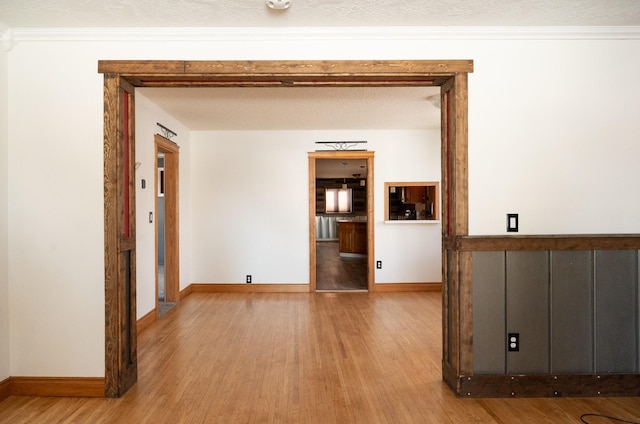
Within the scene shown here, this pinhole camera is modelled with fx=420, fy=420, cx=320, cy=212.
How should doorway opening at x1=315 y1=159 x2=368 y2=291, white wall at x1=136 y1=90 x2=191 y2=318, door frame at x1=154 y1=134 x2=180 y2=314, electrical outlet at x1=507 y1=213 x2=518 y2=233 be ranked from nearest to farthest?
1. electrical outlet at x1=507 y1=213 x2=518 y2=233
2. white wall at x1=136 y1=90 x2=191 y2=318
3. door frame at x1=154 y1=134 x2=180 y2=314
4. doorway opening at x1=315 y1=159 x2=368 y2=291

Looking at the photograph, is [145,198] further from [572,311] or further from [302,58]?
[572,311]

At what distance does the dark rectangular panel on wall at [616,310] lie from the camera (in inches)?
115

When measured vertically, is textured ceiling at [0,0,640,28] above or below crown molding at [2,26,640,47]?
above

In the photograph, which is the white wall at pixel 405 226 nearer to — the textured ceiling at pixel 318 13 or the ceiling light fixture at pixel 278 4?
the textured ceiling at pixel 318 13

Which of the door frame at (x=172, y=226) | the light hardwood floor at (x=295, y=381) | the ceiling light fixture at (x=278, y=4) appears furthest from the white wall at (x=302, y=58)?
the door frame at (x=172, y=226)

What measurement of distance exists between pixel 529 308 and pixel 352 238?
804cm

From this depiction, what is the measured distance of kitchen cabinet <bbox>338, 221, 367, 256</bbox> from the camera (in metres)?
10.7

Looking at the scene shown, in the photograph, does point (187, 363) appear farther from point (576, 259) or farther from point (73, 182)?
point (576, 259)

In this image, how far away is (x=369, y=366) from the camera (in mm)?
3453

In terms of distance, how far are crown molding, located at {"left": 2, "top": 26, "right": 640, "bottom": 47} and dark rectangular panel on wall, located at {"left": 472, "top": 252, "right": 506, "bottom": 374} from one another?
5.10ft

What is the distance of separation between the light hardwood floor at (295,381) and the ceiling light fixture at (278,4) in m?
2.51

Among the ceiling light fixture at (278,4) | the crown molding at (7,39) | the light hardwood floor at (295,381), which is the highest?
the ceiling light fixture at (278,4)

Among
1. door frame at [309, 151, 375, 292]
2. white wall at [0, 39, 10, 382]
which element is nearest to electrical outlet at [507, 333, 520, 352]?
white wall at [0, 39, 10, 382]

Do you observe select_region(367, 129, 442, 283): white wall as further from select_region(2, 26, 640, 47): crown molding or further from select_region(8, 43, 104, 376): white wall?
select_region(8, 43, 104, 376): white wall
